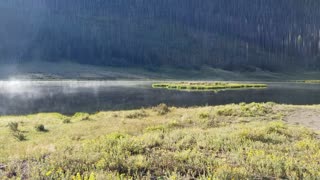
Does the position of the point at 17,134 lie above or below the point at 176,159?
below

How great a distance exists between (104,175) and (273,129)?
14747mm

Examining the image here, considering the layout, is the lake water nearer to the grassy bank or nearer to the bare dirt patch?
the bare dirt patch

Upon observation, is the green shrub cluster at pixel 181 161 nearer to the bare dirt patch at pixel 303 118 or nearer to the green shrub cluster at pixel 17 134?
the green shrub cluster at pixel 17 134

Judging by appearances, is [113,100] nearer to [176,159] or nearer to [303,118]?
[303,118]

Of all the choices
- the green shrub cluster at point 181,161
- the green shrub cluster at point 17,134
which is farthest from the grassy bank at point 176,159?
the green shrub cluster at point 17,134

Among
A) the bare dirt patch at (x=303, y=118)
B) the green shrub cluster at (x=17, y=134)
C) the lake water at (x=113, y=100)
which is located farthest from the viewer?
the lake water at (x=113, y=100)

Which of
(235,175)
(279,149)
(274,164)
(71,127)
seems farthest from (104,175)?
(71,127)

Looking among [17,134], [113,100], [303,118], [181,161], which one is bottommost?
[113,100]

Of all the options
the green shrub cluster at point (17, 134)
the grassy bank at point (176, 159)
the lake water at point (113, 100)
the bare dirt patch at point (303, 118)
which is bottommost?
the lake water at point (113, 100)

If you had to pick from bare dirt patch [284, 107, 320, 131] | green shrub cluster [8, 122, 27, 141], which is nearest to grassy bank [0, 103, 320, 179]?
green shrub cluster [8, 122, 27, 141]

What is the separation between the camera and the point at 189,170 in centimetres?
1223

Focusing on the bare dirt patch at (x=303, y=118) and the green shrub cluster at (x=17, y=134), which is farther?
the bare dirt patch at (x=303, y=118)

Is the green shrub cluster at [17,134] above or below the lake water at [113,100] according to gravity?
above

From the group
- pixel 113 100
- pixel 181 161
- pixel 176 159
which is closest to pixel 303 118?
pixel 176 159
